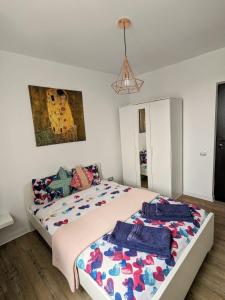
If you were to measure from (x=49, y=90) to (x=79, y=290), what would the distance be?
2.65 m

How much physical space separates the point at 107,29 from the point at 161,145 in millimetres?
2013

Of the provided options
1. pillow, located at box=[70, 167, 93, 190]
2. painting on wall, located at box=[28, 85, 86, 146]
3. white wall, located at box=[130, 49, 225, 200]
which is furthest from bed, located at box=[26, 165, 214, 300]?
white wall, located at box=[130, 49, 225, 200]

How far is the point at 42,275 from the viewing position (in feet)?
6.06

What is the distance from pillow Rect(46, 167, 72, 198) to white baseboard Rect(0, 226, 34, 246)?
2.30 ft

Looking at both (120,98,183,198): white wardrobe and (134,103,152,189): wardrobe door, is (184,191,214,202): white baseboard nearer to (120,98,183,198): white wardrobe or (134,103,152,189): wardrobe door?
(120,98,183,198): white wardrobe

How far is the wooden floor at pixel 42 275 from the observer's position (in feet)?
5.22

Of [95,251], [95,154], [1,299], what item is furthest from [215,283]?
[95,154]

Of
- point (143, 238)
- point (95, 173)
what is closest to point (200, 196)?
point (95, 173)

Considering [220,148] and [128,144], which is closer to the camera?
[220,148]

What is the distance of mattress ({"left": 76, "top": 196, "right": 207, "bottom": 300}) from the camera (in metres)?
1.15

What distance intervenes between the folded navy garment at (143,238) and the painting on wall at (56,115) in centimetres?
181

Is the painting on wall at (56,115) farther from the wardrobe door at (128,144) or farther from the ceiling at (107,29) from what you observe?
the wardrobe door at (128,144)

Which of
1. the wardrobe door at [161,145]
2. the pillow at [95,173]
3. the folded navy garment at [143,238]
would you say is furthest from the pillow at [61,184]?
the wardrobe door at [161,145]

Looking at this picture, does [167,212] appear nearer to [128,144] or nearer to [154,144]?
[154,144]
